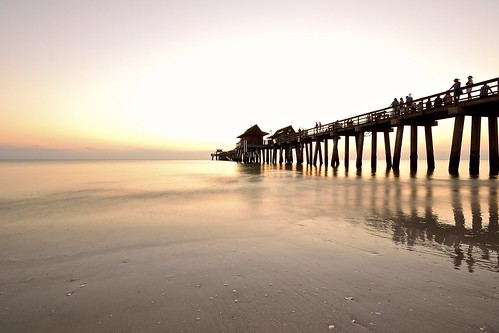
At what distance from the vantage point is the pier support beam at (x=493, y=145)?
16797 mm

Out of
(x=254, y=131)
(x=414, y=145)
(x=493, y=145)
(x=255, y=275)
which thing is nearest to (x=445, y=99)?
(x=493, y=145)

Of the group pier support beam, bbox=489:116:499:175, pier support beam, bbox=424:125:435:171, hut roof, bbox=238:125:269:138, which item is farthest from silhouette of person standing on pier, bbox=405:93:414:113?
hut roof, bbox=238:125:269:138

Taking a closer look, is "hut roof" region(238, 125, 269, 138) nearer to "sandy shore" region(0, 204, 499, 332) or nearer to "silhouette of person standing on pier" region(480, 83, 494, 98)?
"silhouette of person standing on pier" region(480, 83, 494, 98)

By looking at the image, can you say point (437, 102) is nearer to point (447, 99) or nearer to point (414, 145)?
point (447, 99)

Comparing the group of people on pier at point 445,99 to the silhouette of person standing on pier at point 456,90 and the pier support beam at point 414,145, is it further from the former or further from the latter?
the pier support beam at point 414,145

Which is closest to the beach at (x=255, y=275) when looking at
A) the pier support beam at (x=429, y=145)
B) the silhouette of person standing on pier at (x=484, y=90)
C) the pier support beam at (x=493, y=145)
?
the silhouette of person standing on pier at (x=484, y=90)

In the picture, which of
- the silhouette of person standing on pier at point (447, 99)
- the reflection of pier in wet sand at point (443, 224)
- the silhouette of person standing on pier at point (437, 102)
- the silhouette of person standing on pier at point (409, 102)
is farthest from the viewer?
the silhouette of person standing on pier at point (409, 102)

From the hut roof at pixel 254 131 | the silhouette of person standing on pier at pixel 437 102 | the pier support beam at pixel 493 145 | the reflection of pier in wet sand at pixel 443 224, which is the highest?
the hut roof at pixel 254 131

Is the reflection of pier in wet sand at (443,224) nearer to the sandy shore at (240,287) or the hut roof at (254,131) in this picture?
the sandy shore at (240,287)

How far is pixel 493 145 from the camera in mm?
16938

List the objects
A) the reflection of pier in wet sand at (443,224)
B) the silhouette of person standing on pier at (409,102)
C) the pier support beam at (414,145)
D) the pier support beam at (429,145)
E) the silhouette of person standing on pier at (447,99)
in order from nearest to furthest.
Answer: the reflection of pier in wet sand at (443,224) → the silhouette of person standing on pier at (447,99) → the silhouette of person standing on pier at (409,102) → the pier support beam at (429,145) → the pier support beam at (414,145)

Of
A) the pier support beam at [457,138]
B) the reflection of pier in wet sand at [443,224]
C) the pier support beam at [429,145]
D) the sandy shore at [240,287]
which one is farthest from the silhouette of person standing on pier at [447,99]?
the sandy shore at [240,287]

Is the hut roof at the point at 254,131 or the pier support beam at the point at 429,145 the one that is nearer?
the pier support beam at the point at 429,145

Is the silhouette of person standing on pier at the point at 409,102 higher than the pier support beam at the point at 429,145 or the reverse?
higher
